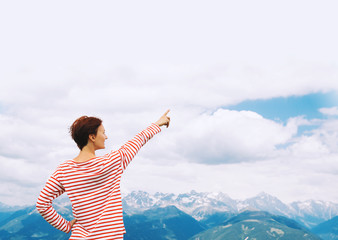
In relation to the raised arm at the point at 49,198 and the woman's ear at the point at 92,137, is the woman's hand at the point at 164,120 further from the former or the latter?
the raised arm at the point at 49,198

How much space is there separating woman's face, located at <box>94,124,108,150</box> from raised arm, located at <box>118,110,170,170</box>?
248 millimetres

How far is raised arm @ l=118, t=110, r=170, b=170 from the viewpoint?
14.7ft

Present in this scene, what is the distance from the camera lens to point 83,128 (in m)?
4.33

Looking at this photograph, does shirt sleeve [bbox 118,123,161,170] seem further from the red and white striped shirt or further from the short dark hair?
the short dark hair

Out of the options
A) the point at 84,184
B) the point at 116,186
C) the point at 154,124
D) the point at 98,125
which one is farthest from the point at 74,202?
the point at 154,124

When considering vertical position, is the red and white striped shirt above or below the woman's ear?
below

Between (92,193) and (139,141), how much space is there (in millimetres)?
884

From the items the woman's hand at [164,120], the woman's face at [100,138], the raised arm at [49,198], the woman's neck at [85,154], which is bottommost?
the raised arm at [49,198]

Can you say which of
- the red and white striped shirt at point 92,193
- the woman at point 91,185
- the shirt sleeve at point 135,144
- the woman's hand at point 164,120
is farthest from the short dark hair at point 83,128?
the woman's hand at point 164,120

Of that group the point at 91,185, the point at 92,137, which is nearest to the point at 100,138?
the point at 92,137

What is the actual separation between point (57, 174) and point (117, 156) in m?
0.77

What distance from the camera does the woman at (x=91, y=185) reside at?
430 centimetres

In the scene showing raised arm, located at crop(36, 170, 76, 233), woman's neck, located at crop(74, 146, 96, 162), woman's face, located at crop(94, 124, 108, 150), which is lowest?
raised arm, located at crop(36, 170, 76, 233)

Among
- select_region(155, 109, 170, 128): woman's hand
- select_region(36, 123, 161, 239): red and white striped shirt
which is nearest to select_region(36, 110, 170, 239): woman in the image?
select_region(36, 123, 161, 239): red and white striped shirt
